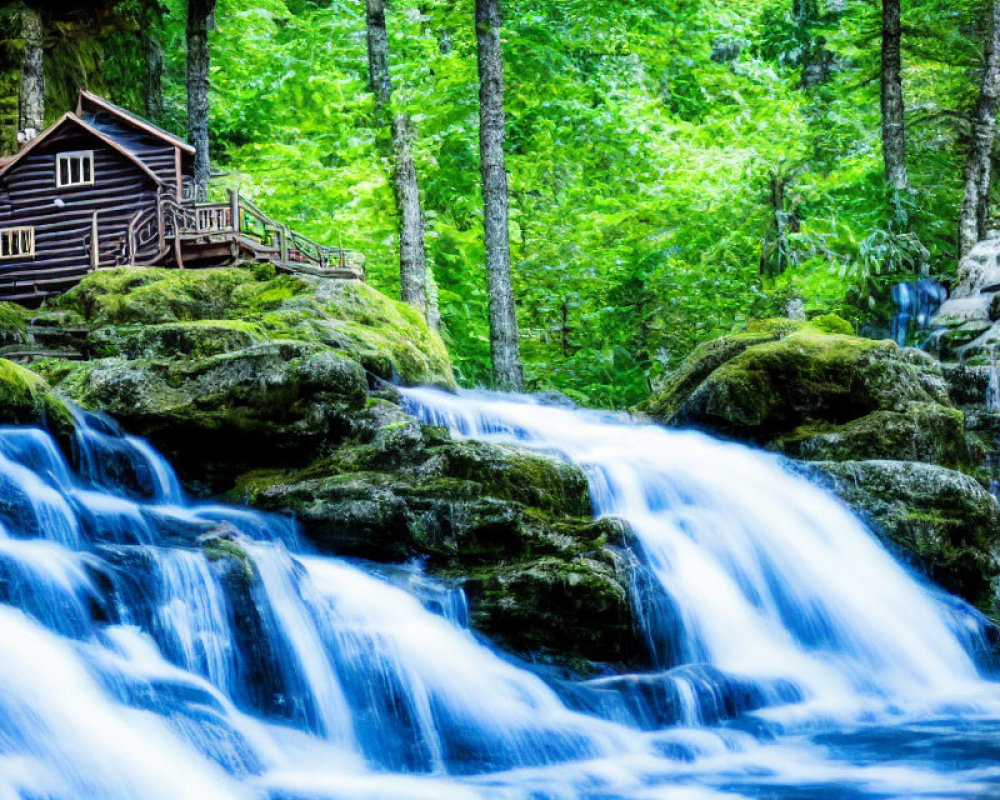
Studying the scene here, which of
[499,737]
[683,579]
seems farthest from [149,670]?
[683,579]

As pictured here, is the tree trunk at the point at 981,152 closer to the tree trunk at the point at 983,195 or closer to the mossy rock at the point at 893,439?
the tree trunk at the point at 983,195

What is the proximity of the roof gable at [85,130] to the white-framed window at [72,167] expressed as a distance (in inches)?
16.2

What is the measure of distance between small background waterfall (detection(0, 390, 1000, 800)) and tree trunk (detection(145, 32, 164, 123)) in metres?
18.4

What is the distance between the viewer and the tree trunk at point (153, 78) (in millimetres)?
26297

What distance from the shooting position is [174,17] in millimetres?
26891

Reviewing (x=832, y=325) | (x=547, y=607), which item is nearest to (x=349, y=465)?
(x=547, y=607)

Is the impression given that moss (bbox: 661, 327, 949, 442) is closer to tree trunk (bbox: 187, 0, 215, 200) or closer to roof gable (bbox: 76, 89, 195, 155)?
roof gable (bbox: 76, 89, 195, 155)

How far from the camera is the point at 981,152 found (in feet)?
65.3

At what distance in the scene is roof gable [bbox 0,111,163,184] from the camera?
1933cm

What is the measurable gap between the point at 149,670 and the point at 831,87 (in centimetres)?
2273

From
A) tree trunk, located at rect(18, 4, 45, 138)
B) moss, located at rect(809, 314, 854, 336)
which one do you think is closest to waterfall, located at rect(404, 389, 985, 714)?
moss, located at rect(809, 314, 854, 336)

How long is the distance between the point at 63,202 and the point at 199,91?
3.25 meters

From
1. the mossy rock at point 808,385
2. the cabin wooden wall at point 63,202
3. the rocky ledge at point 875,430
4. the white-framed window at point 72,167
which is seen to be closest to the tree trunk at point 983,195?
the rocky ledge at point 875,430

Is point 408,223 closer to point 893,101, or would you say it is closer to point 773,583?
point 893,101
